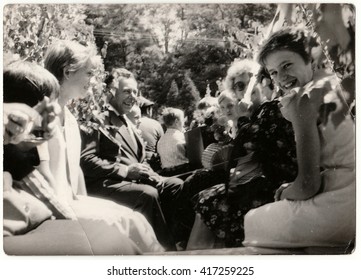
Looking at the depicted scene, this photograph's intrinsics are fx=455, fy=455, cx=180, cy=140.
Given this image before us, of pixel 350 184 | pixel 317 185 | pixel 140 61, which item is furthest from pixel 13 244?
pixel 350 184

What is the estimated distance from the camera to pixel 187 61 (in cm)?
160

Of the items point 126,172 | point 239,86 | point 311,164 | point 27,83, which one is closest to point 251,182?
point 311,164

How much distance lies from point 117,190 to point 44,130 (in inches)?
13.2

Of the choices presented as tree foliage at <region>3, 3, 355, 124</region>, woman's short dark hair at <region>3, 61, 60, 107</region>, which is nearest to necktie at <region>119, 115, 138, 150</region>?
tree foliage at <region>3, 3, 355, 124</region>

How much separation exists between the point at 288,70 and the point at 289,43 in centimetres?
9

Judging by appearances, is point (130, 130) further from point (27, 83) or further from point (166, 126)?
point (27, 83)

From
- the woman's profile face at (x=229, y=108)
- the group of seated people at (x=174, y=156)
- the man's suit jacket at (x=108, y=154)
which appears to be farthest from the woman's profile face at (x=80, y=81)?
the woman's profile face at (x=229, y=108)

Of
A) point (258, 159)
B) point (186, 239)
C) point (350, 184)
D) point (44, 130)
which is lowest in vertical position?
point (186, 239)

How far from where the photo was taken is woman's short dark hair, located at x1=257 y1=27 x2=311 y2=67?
1.59 m

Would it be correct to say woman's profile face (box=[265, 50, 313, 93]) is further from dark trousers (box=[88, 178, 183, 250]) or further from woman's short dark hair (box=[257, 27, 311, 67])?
dark trousers (box=[88, 178, 183, 250])

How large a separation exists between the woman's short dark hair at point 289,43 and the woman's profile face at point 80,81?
2.03ft

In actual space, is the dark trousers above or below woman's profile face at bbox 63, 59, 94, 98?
below

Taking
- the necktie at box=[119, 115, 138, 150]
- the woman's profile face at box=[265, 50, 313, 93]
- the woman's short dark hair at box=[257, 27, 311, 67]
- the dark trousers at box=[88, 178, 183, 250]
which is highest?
the woman's short dark hair at box=[257, 27, 311, 67]

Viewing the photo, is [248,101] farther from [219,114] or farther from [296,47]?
[296,47]
